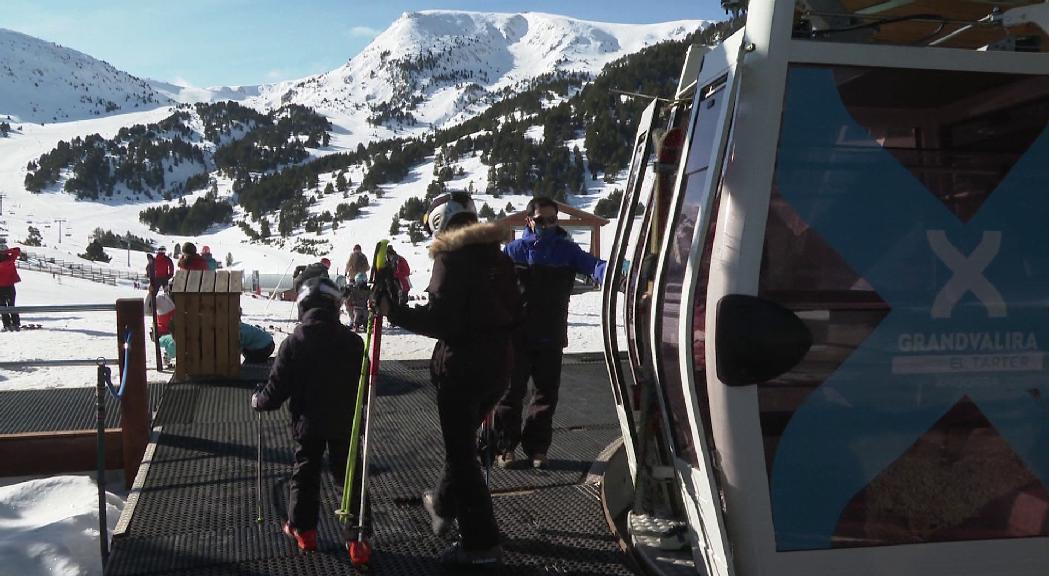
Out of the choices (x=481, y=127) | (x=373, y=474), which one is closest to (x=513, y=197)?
(x=481, y=127)

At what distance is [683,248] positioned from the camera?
2.93m

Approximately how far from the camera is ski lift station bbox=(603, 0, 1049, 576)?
2545 mm

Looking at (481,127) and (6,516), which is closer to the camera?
(6,516)

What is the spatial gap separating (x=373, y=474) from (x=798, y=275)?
3.38 m

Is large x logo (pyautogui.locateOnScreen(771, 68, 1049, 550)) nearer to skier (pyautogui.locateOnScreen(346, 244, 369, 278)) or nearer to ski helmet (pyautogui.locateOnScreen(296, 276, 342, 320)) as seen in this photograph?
ski helmet (pyautogui.locateOnScreen(296, 276, 342, 320))

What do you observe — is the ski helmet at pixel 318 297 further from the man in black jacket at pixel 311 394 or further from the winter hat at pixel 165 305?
the winter hat at pixel 165 305

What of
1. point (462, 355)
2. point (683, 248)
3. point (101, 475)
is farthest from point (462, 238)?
point (101, 475)

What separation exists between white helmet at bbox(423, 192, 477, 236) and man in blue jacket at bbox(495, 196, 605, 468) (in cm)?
119

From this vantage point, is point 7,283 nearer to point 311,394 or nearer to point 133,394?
point 133,394

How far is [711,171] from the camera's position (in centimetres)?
254

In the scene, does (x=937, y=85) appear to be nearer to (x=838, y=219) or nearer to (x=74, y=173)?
(x=838, y=219)

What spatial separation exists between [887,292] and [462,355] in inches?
67.9

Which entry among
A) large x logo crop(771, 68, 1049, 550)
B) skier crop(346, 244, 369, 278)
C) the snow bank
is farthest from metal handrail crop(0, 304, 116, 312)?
skier crop(346, 244, 369, 278)

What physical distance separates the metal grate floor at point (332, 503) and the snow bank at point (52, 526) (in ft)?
1.05
